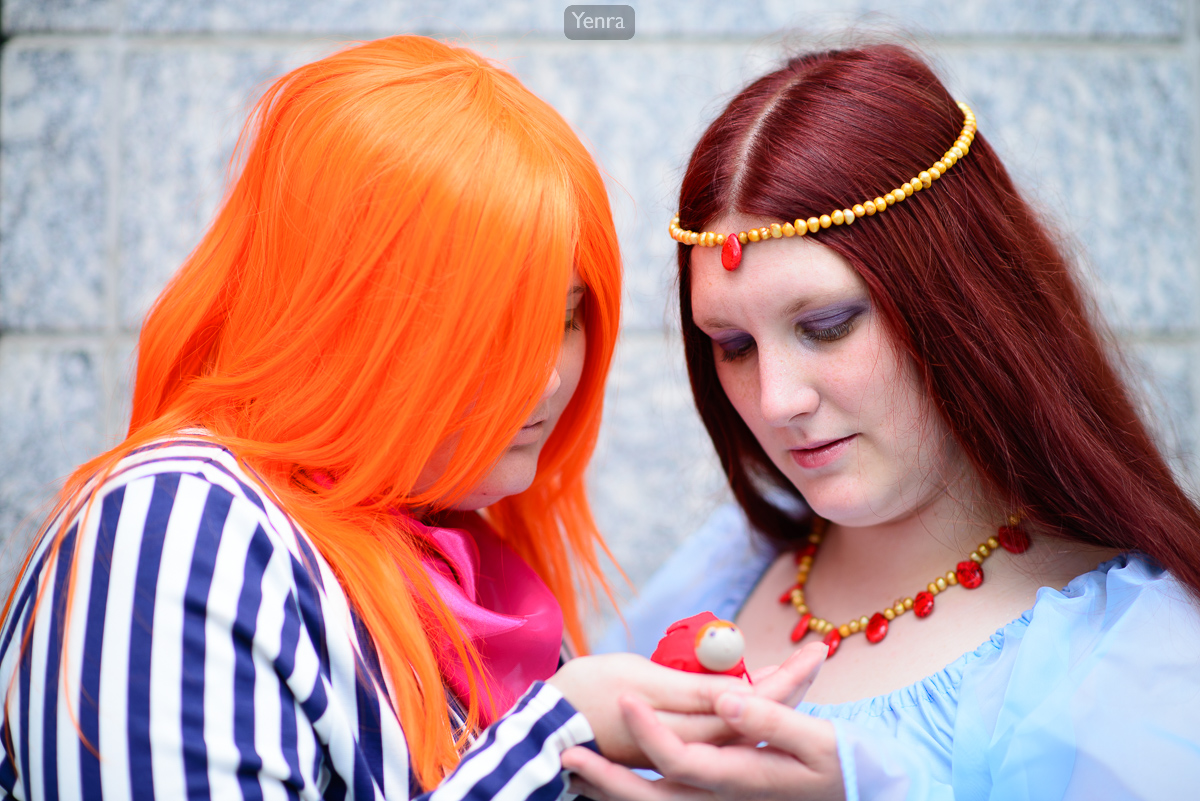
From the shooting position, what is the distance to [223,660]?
83 cm

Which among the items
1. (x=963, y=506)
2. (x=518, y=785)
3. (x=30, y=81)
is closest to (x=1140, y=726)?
(x=963, y=506)

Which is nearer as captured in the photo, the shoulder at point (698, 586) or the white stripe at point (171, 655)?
the white stripe at point (171, 655)

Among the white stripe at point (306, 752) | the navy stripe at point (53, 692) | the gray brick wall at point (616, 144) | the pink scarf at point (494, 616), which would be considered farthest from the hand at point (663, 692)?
the gray brick wall at point (616, 144)

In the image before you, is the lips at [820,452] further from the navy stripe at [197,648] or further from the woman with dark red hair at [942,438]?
the navy stripe at [197,648]

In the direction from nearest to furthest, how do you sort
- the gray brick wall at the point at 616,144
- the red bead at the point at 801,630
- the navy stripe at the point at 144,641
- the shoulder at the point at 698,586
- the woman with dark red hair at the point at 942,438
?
1. the navy stripe at the point at 144,641
2. the woman with dark red hair at the point at 942,438
3. the red bead at the point at 801,630
4. the shoulder at the point at 698,586
5. the gray brick wall at the point at 616,144

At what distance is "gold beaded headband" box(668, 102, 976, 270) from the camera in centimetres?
113

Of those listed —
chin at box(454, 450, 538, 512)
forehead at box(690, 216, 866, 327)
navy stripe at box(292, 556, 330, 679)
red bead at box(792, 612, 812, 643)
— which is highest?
forehead at box(690, 216, 866, 327)

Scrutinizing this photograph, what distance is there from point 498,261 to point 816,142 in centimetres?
49

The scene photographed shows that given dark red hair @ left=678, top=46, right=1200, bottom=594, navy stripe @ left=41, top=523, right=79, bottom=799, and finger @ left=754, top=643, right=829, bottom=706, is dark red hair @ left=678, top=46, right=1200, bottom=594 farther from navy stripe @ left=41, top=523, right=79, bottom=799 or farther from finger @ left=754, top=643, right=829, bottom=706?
navy stripe @ left=41, top=523, right=79, bottom=799

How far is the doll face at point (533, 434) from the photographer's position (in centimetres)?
113

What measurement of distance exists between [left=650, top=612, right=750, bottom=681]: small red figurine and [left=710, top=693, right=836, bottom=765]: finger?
0.04 meters

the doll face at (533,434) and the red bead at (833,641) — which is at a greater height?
the doll face at (533,434)

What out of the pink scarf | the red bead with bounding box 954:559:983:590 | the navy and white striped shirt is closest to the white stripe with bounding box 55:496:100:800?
the navy and white striped shirt

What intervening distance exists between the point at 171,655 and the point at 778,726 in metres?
0.60
